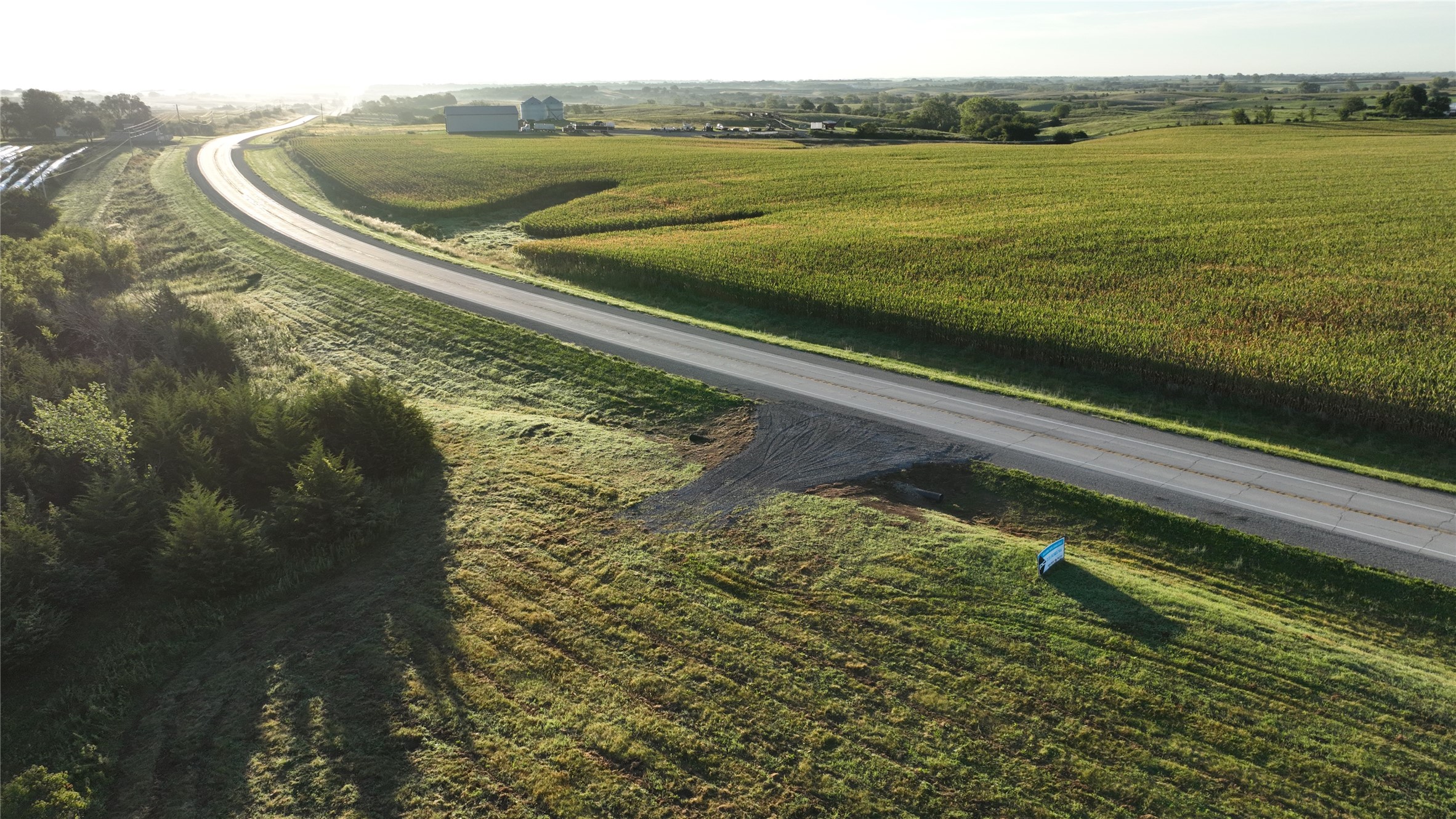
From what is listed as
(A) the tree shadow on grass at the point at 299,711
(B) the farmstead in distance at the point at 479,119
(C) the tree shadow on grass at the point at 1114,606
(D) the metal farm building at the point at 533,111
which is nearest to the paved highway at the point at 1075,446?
A: (C) the tree shadow on grass at the point at 1114,606

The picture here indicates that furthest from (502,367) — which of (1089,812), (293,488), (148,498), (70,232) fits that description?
(70,232)

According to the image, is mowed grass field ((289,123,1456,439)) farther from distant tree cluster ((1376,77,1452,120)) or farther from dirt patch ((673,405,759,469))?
distant tree cluster ((1376,77,1452,120))

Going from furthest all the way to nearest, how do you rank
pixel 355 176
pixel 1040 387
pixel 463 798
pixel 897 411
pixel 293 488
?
pixel 355 176, pixel 1040 387, pixel 897 411, pixel 293 488, pixel 463 798

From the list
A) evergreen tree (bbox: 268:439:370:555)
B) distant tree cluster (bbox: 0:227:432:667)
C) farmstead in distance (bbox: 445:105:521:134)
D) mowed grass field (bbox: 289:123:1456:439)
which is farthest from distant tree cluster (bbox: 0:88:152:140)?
evergreen tree (bbox: 268:439:370:555)

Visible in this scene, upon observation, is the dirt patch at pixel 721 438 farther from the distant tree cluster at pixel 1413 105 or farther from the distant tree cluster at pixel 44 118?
the distant tree cluster at pixel 1413 105

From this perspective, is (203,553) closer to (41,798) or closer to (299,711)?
(299,711)

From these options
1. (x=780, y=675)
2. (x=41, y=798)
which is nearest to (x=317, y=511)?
(x=41, y=798)

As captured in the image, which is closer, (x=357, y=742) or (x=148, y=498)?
(x=357, y=742)

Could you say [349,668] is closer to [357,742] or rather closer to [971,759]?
[357,742]
